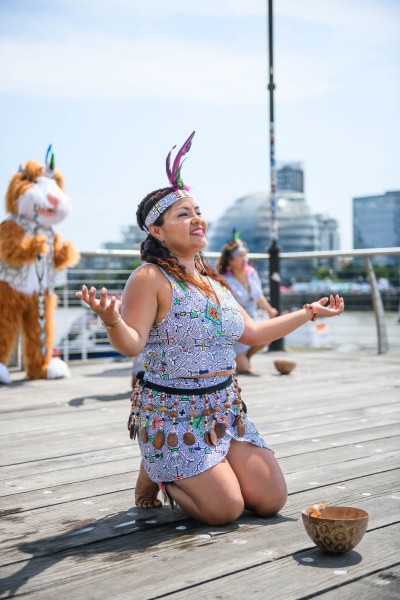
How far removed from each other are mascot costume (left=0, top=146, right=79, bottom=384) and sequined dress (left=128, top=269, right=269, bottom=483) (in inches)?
137

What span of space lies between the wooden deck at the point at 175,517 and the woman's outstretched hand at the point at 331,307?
0.65m

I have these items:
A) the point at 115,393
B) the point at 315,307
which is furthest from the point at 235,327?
the point at 115,393

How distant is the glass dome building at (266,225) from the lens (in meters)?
127

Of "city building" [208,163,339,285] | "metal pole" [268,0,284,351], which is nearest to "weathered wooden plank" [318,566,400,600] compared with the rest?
"metal pole" [268,0,284,351]

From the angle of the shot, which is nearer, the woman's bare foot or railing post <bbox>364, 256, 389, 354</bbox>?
the woman's bare foot

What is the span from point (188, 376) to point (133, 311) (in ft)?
1.01

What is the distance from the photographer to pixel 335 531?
2.19m

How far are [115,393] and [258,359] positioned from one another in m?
2.52

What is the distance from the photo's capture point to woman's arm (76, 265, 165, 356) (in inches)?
95.3

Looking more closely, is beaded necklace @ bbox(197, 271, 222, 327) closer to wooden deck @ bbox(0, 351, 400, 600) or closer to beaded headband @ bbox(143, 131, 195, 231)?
beaded headband @ bbox(143, 131, 195, 231)

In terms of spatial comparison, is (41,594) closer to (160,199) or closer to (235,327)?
(235,327)

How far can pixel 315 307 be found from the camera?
2.98 meters

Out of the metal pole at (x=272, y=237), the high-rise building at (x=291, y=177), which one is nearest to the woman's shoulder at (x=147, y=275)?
the metal pole at (x=272, y=237)

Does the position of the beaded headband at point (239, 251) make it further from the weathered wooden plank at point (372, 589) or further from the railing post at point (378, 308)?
the weathered wooden plank at point (372, 589)
